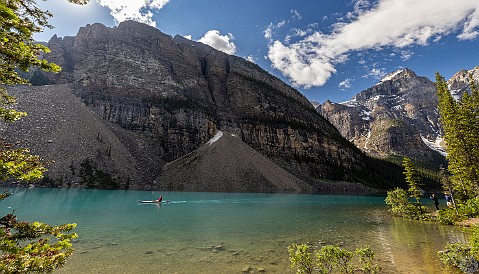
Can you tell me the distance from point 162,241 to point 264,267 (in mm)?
9686

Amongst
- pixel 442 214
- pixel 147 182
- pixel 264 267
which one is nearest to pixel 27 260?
pixel 264 267

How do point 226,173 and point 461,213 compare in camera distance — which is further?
point 226,173

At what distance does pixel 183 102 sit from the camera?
13675 centimetres

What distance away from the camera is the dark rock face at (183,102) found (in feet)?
392

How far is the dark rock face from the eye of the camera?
4700 inches

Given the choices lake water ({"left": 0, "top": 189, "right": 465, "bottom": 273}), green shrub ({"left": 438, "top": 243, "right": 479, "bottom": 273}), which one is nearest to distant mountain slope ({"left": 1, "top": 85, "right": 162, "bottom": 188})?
lake water ({"left": 0, "top": 189, "right": 465, "bottom": 273})

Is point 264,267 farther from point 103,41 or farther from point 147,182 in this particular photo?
point 103,41

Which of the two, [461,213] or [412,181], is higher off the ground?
[412,181]

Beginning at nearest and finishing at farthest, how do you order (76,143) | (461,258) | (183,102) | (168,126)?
(461,258), (76,143), (168,126), (183,102)

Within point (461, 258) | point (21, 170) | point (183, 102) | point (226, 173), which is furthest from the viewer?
point (183, 102)

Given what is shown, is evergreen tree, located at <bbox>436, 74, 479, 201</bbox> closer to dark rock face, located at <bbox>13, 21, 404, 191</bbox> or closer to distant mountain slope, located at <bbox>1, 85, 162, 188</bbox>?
dark rock face, located at <bbox>13, 21, 404, 191</bbox>

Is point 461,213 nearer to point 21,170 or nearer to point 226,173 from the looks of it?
point 21,170

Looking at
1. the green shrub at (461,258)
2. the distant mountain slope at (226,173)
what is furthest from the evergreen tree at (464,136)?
the distant mountain slope at (226,173)

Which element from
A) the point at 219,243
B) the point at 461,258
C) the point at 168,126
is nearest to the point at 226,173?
the point at 168,126
